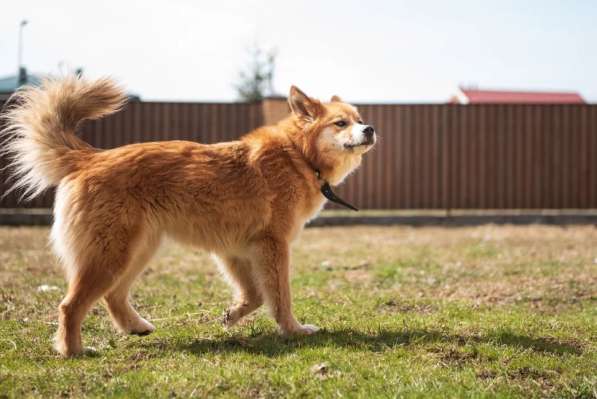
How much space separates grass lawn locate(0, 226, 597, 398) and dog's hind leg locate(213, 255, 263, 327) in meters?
0.13

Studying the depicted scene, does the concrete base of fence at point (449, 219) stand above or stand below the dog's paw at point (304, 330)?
below

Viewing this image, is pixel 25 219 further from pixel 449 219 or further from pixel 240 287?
pixel 240 287

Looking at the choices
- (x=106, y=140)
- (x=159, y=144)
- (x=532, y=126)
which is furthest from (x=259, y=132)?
(x=532, y=126)

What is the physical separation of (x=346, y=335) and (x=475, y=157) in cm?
1134

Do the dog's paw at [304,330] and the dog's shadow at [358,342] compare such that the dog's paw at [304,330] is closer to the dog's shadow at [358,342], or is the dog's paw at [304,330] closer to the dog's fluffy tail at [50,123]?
the dog's shadow at [358,342]

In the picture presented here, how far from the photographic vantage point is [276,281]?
4.57 m

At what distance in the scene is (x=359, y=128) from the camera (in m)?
4.93

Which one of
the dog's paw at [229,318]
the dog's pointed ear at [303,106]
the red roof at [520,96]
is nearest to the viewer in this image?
the dog's paw at [229,318]

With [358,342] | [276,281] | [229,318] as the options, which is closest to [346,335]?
[358,342]

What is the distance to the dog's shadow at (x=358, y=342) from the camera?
420 cm

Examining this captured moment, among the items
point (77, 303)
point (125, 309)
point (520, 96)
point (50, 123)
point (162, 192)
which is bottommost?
point (125, 309)

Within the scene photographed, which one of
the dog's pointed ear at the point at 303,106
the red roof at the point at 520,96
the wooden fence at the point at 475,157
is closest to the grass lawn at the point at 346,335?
the dog's pointed ear at the point at 303,106

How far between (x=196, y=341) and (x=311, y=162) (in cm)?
153

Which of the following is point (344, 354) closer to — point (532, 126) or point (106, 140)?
point (106, 140)
